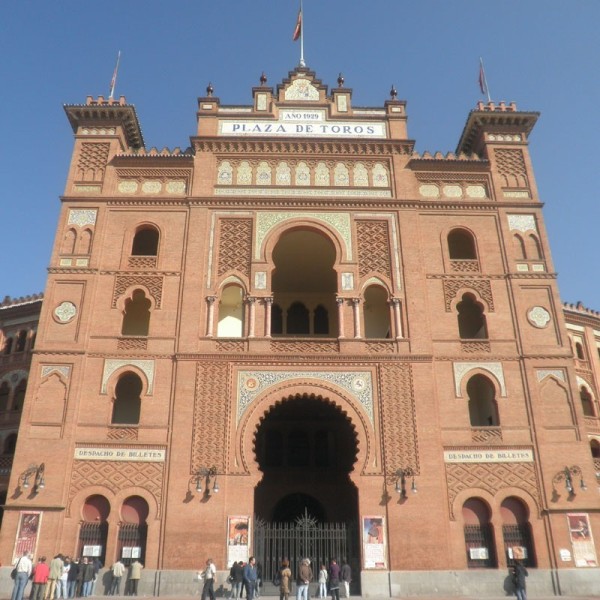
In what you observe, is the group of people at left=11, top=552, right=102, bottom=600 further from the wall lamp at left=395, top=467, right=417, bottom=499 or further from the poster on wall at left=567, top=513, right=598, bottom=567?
the poster on wall at left=567, top=513, right=598, bottom=567

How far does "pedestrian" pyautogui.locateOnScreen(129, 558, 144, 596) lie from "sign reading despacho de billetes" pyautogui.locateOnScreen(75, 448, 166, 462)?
9.65 feet

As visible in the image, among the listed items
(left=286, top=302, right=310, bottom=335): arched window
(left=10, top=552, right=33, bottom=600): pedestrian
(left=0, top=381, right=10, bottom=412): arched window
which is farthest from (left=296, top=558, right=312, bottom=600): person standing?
(left=0, top=381, right=10, bottom=412): arched window

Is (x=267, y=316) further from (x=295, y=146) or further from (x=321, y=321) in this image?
(x=295, y=146)

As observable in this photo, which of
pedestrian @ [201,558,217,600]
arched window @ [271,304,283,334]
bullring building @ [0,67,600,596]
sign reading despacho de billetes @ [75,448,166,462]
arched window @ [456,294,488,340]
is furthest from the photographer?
arched window @ [271,304,283,334]

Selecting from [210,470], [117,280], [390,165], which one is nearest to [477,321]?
[390,165]

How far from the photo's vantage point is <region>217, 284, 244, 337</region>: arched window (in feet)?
72.2

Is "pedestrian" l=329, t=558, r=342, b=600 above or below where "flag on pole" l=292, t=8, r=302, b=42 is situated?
below

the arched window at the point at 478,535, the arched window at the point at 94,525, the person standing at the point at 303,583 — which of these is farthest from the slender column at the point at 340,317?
the arched window at the point at 94,525

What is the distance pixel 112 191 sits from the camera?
2248cm

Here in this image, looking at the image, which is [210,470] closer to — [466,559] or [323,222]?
[466,559]

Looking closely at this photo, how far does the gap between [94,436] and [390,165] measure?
14375mm

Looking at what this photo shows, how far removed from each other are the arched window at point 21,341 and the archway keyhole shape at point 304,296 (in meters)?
11.5

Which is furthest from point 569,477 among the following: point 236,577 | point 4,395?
point 4,395

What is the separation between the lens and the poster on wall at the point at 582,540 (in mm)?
17469
